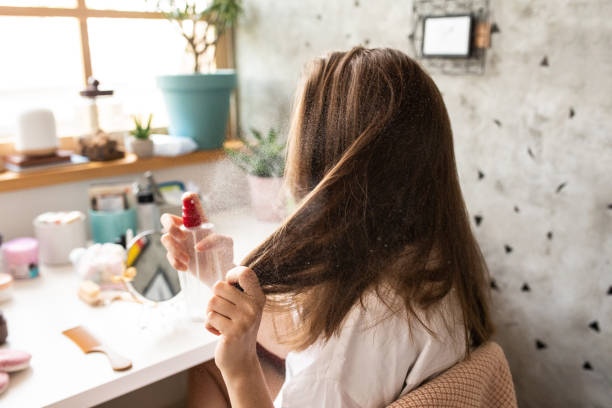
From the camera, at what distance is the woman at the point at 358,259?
22.2 inches

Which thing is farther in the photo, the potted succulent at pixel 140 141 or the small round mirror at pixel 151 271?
the potted succulent at pixel 140 141

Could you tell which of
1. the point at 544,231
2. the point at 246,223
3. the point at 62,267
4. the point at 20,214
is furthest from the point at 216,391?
the point at 20,214

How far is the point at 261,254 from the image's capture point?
57 centimetres

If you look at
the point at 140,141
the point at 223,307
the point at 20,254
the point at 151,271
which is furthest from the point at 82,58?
the point at 223,307

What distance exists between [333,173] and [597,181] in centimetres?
78

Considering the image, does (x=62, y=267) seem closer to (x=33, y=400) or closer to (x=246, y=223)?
(x=33, y=400)

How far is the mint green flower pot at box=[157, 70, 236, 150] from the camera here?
1651mm

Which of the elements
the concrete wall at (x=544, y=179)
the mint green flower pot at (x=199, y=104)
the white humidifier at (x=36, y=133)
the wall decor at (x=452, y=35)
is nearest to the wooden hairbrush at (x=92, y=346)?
the concrete wall at (x=544, y=179)

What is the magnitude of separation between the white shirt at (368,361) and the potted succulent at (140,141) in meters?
1.10

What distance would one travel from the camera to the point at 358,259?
0.57 metres

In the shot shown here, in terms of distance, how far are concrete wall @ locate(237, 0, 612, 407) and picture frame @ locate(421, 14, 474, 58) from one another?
60mm

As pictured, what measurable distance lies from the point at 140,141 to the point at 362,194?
4.00 feet

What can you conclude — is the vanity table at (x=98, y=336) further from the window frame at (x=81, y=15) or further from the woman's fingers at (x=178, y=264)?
the window frame at (x=81, y=15)

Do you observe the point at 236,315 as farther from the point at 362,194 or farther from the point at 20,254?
the point at 20,254
